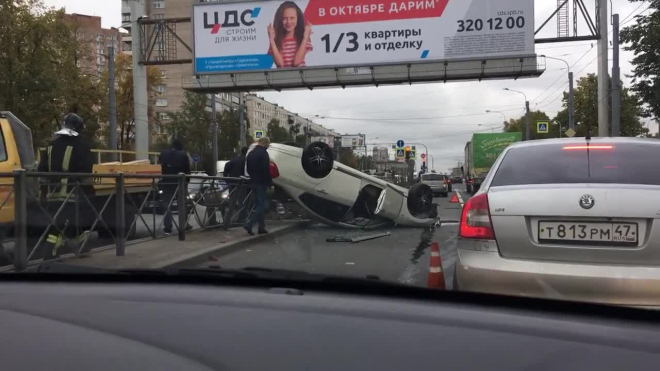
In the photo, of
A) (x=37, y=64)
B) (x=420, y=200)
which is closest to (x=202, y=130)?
(x=37, y=64)

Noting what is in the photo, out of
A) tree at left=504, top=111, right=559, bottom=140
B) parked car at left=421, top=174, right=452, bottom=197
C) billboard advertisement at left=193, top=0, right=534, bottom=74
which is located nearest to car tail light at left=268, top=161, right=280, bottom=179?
billboard advertisement at left=193, top=0, right=534, bottom=74

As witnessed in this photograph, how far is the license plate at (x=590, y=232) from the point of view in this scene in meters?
3.32

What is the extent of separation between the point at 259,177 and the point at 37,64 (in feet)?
57.8

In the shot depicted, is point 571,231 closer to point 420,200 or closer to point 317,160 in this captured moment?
point 317,160

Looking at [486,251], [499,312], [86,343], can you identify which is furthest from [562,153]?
[86,343]

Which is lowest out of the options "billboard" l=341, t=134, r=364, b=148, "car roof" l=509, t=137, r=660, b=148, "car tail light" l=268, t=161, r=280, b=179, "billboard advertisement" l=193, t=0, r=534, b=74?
"car tail light" l=268, t=161, r=280, b=179

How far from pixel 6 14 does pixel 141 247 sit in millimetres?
19656

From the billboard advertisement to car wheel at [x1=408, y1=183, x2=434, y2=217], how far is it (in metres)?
12.6

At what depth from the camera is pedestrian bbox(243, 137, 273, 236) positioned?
1025 cm

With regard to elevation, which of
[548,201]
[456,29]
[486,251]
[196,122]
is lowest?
[486,251]

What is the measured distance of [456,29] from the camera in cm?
2303

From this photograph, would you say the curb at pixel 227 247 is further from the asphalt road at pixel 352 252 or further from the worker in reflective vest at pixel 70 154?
the worker in reflective vest at pixel 70 154

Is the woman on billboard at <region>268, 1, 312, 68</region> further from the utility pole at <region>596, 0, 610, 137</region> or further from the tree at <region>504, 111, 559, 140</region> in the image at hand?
the tree at <region>504, 111, 559, 140</region>

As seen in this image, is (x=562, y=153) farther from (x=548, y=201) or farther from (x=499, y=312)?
(x=499, y=312)
